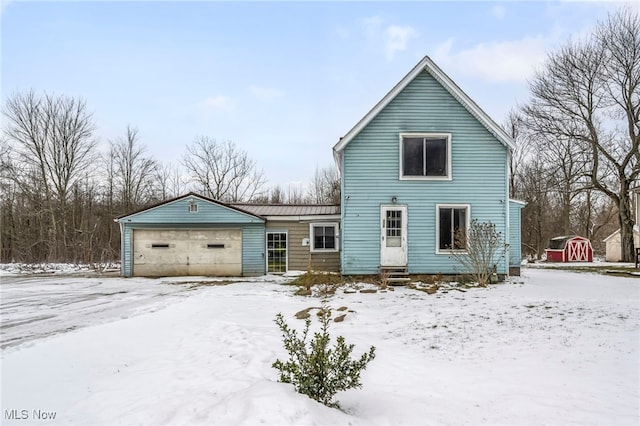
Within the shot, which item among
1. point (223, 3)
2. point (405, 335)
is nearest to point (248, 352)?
point (405, 335)

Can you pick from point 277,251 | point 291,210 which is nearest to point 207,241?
point 277,251

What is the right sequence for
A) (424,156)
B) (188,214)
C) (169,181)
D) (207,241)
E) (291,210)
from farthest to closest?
1. (169,181)
2. (291,210)
3. (207,241)
4. (188,214)
5. (424,156)

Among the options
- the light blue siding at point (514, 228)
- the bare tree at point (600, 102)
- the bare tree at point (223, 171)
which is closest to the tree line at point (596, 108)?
the bare tree at point (600, 102)

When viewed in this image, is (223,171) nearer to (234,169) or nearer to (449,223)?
(234,169)

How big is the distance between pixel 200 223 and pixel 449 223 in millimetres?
10924

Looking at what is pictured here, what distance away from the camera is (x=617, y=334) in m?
5.88

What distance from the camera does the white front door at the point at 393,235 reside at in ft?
43.6

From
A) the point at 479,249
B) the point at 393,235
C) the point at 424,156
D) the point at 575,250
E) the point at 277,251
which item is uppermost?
the point at 424,156

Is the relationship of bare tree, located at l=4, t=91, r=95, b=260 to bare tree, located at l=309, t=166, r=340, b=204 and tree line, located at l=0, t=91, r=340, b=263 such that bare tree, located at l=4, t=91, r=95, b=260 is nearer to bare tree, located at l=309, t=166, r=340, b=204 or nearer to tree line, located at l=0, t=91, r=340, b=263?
tree line, located at l=0, t=91, r=340, b=263

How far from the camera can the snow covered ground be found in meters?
3.43

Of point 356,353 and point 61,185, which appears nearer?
point 356,353

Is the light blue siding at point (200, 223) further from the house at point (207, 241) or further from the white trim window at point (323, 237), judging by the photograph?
the white trim window at point (323, 237)

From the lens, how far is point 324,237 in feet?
56.3

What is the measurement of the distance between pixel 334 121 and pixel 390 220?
1586 centimetres
